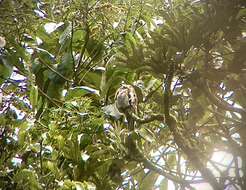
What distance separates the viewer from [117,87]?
143 centimetres

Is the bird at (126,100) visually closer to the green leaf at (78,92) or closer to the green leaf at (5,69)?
the green leaf at (78,92)

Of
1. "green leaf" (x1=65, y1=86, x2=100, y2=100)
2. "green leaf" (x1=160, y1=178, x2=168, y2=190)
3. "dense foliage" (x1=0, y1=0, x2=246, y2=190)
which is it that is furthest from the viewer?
"green leaf" (x1=160, y1=178, x2=168, y2=190)

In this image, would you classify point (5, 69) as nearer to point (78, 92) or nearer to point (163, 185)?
point (78, 92)

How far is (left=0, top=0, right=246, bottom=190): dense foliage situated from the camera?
3.32ft

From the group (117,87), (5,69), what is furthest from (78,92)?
(5,69)

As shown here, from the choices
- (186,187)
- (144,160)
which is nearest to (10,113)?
(144,160)

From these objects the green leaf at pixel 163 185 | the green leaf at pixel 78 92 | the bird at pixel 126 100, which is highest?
the green leaf at pixel 78 92

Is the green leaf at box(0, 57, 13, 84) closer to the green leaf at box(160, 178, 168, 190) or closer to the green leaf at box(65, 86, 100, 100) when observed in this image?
the green leaf at box(65, 86, 100, 100)

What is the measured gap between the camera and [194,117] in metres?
1.16

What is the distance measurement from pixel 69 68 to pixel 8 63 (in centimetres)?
22

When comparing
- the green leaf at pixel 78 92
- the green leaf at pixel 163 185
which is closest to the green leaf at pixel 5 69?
the green leaf at pixel 78 92

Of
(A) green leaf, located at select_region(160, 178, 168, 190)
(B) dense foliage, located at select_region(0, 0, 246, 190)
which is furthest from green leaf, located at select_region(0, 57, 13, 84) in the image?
(A) green leaf, located at select_region(160, 178, 168, 190)

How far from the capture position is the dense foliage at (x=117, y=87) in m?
1.01

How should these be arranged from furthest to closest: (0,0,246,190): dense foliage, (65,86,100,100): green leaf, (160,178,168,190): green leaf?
(160,178,168,190): green leaf
(65,86,100,100): green leaf
(0,0,246,190): dense foliage
